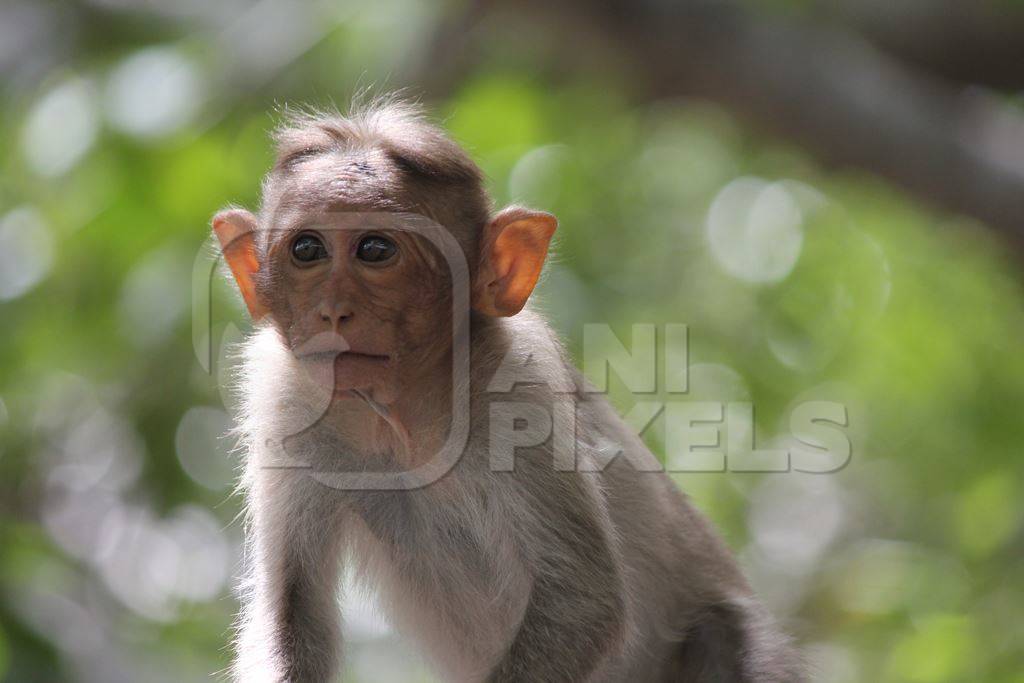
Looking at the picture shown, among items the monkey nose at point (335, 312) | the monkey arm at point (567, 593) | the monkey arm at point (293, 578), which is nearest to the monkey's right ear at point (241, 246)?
the monkey nose at point (335, 312)

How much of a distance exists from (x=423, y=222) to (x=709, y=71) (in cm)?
500

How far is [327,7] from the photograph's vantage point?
9117 millimetres

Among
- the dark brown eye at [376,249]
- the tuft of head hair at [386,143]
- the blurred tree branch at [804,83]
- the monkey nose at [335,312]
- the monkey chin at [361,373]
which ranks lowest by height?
the monkey chin at [361,373]

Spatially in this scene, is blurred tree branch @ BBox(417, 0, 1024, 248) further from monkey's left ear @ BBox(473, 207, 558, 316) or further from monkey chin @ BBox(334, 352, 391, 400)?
monkey chin @ BBox(334, 352, 391, 400)

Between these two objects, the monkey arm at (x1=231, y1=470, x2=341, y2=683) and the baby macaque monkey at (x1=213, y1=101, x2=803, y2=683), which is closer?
the baby macaque monkey at (x1=213, y1=101, x2=803, y2=683)

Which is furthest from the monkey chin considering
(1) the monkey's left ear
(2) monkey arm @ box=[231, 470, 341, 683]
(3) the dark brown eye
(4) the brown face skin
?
(2) monkey arm @ box=[231, 470, 341, 683]

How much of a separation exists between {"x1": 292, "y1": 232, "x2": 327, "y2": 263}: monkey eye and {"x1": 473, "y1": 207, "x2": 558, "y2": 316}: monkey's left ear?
1.90 ft

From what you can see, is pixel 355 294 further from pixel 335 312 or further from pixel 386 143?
pixel 386 143

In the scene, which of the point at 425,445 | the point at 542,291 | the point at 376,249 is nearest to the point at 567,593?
the point at 425,445

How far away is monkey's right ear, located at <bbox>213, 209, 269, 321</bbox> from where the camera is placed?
4621 millimetres

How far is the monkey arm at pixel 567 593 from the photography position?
4.33 metres

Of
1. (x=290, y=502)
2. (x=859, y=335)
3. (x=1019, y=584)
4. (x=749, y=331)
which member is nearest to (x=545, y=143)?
(x=749, y=331)

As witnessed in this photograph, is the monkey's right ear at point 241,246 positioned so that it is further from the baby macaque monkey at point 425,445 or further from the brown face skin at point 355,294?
the brown face skin at point 355,294

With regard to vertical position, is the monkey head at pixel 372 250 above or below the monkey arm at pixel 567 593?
above
